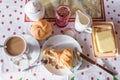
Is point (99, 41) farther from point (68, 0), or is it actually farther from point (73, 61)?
point (68, 0)

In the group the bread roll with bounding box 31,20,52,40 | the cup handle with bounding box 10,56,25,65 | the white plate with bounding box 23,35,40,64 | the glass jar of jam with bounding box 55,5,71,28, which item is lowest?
the cup handle with bounding box 10,56,25,65

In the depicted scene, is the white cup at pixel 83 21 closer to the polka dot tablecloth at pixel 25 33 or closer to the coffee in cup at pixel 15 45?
the polka dot tablecloth at pixel 25 33

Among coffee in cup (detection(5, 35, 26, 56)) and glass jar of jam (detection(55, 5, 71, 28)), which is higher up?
glass jar of jam (detection(55, 5, 71, 28))

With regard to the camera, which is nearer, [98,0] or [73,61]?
[73,61]

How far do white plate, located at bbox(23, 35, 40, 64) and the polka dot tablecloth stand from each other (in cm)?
3

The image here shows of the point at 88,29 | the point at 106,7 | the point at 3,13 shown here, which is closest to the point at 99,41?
the point at 88,29

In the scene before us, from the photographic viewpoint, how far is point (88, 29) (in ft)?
2.78

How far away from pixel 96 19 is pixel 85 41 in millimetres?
105

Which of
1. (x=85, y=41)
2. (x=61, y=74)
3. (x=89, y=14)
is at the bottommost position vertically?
(x=61, y=74)

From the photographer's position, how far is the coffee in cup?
0.80m

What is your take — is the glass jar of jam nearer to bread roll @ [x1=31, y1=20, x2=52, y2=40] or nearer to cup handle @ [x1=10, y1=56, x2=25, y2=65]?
bread roll @ [x1=31, y1=20, x2=52, y2=40]

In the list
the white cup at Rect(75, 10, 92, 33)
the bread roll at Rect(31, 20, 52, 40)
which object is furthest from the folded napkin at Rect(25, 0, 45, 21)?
the white cup at Rect(75, 10, 92, 33)

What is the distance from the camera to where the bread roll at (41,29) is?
2.70 ft

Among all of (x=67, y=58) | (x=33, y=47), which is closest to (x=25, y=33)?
(x=33, y=47)
